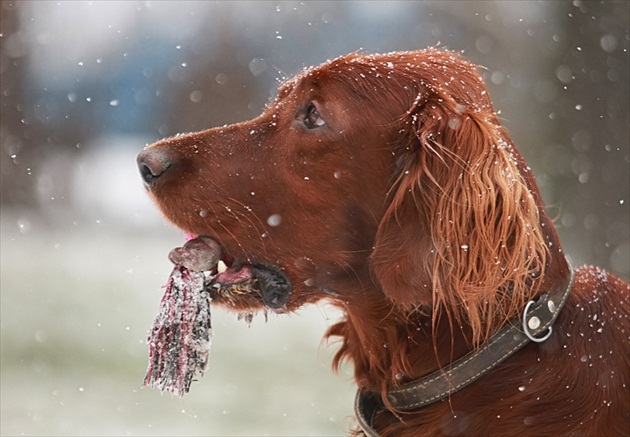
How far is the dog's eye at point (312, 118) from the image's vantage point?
263cm

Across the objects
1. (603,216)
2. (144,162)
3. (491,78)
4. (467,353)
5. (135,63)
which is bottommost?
(467,353)

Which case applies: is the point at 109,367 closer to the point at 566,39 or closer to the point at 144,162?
the point at 144,162

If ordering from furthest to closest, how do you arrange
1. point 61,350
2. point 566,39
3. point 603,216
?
1. point 566,39
2. point 603,216
3. point 61,350

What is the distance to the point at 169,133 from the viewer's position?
12.7 metres

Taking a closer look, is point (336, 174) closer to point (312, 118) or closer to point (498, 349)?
point (312, 118)

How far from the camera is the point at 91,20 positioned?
14.0 metres

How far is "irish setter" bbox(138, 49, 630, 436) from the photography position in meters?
2.30

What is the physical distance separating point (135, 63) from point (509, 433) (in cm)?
1224

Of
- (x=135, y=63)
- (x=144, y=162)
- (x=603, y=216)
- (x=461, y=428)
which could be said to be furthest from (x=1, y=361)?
(x=135, y=63)

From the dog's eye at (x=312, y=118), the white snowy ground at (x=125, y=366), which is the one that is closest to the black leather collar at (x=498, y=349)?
the white snowy ground at (x=125, y=366)

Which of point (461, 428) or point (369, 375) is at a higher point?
point (369, 375)

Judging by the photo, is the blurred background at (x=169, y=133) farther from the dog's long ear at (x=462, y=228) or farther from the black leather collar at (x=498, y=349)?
the black leather collar at (x=498, y=349)

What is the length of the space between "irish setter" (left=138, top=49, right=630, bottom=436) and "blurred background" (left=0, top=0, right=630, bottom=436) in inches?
12.6

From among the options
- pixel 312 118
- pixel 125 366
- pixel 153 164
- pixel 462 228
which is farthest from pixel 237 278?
pixel 125 366
